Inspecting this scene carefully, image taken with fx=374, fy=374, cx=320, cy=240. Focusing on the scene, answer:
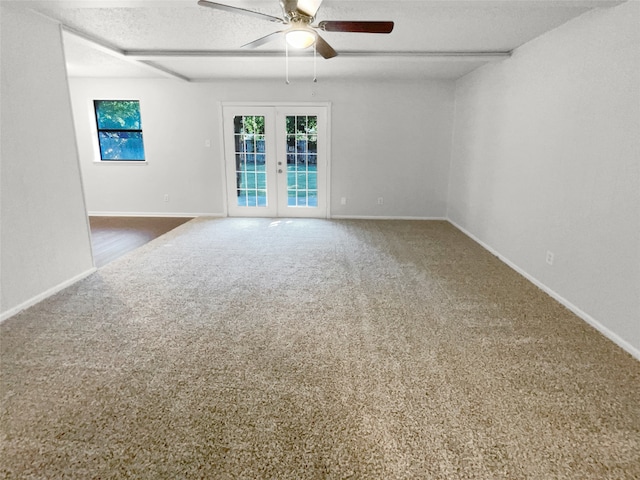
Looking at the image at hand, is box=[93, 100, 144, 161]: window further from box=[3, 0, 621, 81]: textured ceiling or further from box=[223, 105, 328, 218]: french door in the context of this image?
box=[223, 105, 328, 218]: french door

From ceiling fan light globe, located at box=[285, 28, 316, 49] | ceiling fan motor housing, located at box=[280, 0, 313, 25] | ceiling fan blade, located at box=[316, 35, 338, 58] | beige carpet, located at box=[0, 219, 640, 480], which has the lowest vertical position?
beige carpet, located at box=[0, 219, 640, 480]

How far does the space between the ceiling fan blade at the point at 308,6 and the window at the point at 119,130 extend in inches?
201

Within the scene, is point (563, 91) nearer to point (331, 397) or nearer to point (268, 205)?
point (331, 397)

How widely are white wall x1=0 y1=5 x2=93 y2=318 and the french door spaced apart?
3121 mm

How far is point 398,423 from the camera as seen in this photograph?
1.72 m

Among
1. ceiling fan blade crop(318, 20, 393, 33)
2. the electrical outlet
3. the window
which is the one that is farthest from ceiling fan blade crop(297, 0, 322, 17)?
the window

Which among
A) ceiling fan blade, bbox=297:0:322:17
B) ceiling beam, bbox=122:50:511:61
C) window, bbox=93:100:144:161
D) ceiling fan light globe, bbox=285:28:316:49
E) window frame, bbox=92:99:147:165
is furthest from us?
window, bbox=93:100:144:161

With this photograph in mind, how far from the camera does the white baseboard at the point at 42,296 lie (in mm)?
2732

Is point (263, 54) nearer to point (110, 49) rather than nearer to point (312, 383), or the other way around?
point (110, 49)

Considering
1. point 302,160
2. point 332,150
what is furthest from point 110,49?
point 332,150

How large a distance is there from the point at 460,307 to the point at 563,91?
200 cm

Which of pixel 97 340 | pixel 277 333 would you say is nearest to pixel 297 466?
pixel 277 333

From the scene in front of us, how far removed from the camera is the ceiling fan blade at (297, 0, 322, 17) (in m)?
2.23

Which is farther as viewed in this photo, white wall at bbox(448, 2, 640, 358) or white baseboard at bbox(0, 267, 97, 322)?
white baseboard at bbox(0, 267, 97, 322)
